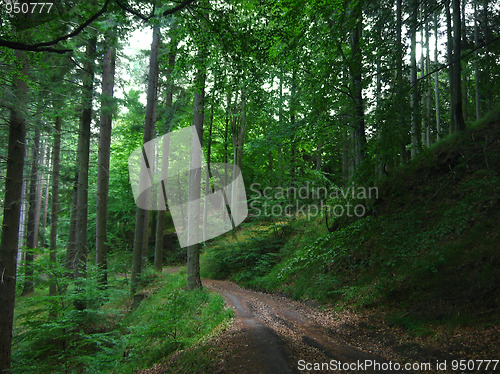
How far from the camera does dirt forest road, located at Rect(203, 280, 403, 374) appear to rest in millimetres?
4469

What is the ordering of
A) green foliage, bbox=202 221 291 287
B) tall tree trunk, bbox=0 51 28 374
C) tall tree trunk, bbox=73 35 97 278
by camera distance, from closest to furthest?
tall tree trunk, bbox=0 51 28 374 → tall tree trunk, bbox=73 35 97 278 → green foliage, bbox=202 221 291 287

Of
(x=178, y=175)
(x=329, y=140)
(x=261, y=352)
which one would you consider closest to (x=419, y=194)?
(x=329, y=140)

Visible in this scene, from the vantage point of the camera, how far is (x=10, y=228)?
645cm

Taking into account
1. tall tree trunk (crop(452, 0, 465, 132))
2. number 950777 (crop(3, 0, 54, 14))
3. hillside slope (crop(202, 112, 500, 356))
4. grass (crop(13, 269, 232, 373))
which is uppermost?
tall tree trunk (crop(452, 0, 465, 132))

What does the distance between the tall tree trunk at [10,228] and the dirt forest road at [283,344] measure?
14.5 feet

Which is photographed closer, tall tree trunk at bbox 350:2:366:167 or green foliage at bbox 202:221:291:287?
tall tree trunk at bbox 350:2:366:167

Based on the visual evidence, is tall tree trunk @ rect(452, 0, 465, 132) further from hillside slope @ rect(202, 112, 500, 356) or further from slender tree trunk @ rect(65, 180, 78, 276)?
slender tree trunk @ rect(65, 180, 78, 276)

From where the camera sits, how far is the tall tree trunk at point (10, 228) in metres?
6.24

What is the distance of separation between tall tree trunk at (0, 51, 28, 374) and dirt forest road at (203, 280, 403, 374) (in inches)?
174

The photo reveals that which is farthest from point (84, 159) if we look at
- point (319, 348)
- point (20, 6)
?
point (319, 348)

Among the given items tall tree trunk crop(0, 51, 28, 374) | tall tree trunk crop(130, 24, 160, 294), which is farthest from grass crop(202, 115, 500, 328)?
tall tree trunk crop(0, 51, 28, 374)

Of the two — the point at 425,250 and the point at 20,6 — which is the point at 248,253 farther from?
the point at 20,6

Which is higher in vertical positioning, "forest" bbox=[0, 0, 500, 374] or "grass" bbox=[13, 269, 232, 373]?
"forest" bbox=[0, 0, 500, 374]

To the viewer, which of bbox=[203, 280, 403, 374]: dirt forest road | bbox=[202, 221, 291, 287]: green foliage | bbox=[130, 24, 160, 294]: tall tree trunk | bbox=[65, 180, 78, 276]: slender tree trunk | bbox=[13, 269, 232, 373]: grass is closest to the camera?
bbox=[203, 280, 403, 374]: dirt forest road
